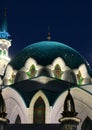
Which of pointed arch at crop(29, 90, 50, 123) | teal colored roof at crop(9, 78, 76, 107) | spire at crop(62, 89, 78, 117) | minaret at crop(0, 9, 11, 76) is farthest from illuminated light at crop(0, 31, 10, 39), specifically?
spire at crop(62, 89, 78, 117)

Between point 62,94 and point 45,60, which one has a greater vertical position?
point 45,60

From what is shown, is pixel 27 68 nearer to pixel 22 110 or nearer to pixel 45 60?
pixel 45 60

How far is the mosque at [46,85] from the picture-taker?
2898 centimetres

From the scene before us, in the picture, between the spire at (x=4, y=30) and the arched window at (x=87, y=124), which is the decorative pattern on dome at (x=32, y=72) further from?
the spire at (x=4, y=30)

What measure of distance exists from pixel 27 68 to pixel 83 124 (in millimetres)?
6070

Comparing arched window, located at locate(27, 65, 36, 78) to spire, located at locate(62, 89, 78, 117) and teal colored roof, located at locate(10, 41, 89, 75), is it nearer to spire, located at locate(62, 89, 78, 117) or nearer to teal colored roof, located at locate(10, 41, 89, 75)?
teal colored roof, located at locate(10, 41, 89, 75)

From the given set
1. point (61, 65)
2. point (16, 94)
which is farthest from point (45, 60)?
point (16, 94)

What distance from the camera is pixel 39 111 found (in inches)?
1146

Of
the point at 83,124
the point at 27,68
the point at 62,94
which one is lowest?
the point at 83,124

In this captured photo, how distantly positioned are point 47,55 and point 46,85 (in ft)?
8.42

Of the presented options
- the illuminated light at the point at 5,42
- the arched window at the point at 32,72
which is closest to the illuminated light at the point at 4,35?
the illuminated light at the point at 5,42

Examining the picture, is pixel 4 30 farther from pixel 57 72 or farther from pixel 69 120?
pixel 69 120

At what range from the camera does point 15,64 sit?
109ft

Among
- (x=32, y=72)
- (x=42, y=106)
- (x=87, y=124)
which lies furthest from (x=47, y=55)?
(x=87, y=124)
